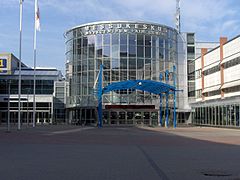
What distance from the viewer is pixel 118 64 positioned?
57844mm

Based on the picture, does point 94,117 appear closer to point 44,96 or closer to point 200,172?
point 44,96

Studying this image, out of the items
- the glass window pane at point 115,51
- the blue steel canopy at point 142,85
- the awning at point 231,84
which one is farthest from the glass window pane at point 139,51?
the awning at point 231,84

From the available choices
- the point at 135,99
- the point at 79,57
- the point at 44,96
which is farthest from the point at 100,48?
the point at 44,96

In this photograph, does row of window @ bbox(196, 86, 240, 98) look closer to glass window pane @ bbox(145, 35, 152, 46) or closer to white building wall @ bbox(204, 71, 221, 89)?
white building wall @ bbox(204, 71, 221, 89)

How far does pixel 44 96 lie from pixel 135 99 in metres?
17.9

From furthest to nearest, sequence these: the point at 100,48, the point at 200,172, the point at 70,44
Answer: the point at 70,44 → the point at 100,48 → the point at 200,172

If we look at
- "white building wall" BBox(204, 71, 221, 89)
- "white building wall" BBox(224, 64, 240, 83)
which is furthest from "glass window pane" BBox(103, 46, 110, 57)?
"white building wall" BBox(224, 64, 240, 83)

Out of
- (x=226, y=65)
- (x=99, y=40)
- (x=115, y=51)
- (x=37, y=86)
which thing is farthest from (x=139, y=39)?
(x=37, y=86)

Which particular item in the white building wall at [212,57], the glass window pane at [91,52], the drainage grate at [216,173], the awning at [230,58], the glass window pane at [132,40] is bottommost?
the drainage grate at [216,173]

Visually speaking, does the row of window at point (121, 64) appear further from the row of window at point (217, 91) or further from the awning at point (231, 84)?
the awning at point (231, 84)

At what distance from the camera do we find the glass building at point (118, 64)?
2277 inches

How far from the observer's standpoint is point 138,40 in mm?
58594

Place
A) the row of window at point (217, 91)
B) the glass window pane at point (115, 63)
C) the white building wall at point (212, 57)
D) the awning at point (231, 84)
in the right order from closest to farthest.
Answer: the awning at point (231, 84) → the row of window at point (217, 91) → the white building wall at point (212, 57) → the glass window pane at point (115, 63)

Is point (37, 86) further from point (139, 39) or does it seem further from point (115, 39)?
point (139, 39)
